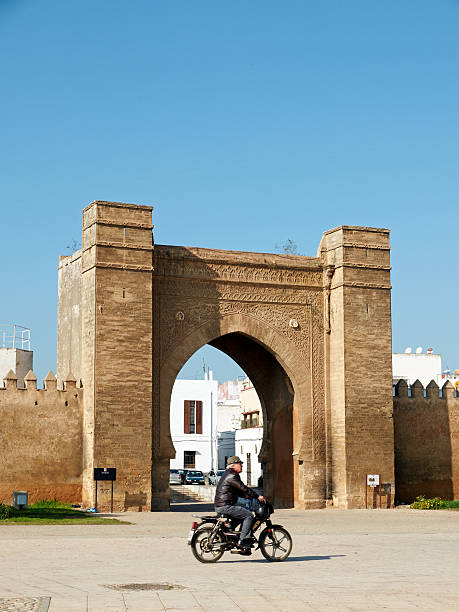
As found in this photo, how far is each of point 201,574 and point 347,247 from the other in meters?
14.9

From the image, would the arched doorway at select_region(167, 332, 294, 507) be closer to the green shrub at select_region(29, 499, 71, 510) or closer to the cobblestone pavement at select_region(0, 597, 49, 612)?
the green shrub at select_region(29, 499, 71, 510)

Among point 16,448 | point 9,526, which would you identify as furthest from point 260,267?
point 9,526

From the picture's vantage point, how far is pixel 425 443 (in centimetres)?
2414

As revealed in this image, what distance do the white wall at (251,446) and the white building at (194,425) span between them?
Answer: 155 cm

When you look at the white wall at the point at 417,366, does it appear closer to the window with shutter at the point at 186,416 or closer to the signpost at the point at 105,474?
the window with shutter at the point at 186,416

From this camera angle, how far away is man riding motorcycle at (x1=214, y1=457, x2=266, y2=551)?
9.68 m

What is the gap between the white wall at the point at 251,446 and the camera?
41.1 m

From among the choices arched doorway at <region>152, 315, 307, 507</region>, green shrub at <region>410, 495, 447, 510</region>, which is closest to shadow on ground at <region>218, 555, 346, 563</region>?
arched doorway at <region>152, 315, 307, 507</region>

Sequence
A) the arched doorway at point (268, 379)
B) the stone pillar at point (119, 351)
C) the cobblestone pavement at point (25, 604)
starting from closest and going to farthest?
the cobblestone pavement at point (25, 604) → the stone pillar at point (119, 351) → the arched doorway at point (268, 379)

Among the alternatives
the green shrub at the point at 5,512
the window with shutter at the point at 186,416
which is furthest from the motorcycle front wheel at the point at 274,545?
the window with shutter at the point at 186,416

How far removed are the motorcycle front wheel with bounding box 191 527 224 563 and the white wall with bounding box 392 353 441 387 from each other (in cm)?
3012

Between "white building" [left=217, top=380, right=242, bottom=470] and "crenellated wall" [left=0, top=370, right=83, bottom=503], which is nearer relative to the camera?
"crenellated wall" [left=0, top=370, right=83, bottom=503]

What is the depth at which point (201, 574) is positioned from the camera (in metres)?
8.51

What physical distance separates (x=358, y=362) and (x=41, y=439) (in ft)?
24.7
